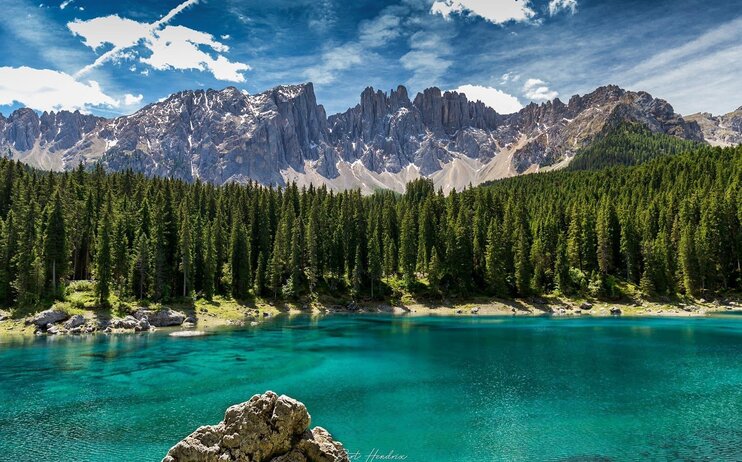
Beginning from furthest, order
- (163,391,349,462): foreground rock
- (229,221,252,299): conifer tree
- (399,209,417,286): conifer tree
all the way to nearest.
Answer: (399,209,417,286): conifer tree
(229,221,252,299): conifer tree
(163,391,349,462): foreground rock

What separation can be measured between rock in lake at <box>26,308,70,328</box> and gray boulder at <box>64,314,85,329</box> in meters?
1.55

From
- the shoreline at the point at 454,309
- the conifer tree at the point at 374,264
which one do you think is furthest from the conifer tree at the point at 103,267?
the conifer tree at the point at 374,264

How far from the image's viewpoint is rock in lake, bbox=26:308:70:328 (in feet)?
233

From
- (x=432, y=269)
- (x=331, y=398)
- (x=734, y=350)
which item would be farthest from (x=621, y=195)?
(x=331, y=398)

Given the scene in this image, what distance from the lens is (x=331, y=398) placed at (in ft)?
120

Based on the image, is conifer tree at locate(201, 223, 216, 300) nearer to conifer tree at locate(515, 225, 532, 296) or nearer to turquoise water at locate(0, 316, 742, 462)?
turquoise water at locate(0, 316, 742, 462)

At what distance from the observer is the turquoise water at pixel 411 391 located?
26516 millimetres

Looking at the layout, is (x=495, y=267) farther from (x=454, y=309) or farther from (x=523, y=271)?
(x=454, y=309)

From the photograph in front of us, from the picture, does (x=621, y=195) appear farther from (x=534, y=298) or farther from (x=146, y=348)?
(x=146, y=348)

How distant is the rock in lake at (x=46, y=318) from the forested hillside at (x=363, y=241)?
9.65 meters

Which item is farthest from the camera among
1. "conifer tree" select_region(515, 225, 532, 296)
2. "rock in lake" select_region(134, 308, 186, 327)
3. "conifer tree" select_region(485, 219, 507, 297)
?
"conifer tree" select_region(485, 219, 507, 297)

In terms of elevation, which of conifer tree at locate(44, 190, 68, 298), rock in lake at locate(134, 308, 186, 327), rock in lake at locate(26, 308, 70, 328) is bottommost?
rock in lake at locate(134, 308, 186, 327)

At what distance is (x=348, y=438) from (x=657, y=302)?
101 metres

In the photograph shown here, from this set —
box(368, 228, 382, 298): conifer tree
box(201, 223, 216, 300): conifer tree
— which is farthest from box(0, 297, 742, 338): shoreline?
box(368, 228, 382, 298): conifer tree
